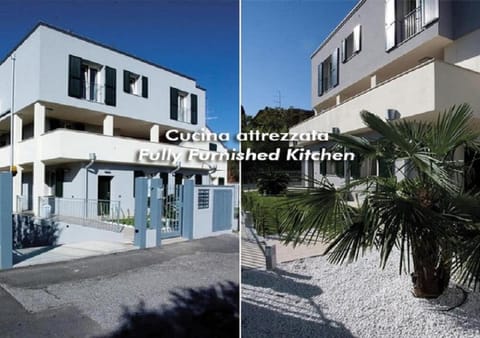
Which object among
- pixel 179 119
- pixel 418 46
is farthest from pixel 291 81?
pixel 418 46

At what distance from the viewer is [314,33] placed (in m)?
1.81

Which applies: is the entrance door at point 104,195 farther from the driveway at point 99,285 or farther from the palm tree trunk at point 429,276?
the palm tree trunk at point 429,276

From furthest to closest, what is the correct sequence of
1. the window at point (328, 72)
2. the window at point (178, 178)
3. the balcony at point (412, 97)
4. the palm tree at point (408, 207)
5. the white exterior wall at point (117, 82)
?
the window at point (178, 178), the window at point (328, 72), the balcony at point (412, 97), the white exterior wall at point (117, 82), the palm tree at point (408, 207)

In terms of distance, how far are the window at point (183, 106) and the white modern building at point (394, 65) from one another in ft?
2.14

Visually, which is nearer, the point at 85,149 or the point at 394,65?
the point at 85,149

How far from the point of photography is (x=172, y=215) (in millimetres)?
2492

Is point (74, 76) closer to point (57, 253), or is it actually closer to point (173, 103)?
point (173, 103)

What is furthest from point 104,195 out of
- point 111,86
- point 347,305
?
point 347,305

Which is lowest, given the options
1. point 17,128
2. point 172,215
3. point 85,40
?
point 172,215

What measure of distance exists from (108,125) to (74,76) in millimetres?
313

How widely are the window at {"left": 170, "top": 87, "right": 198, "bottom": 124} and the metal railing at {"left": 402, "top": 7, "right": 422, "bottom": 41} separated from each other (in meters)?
1.38

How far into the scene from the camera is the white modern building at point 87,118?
64.7 inches

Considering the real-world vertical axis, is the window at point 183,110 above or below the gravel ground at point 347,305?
above

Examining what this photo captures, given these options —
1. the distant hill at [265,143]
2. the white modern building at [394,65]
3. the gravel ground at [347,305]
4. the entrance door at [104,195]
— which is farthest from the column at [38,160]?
the white modern building at [394,65]
